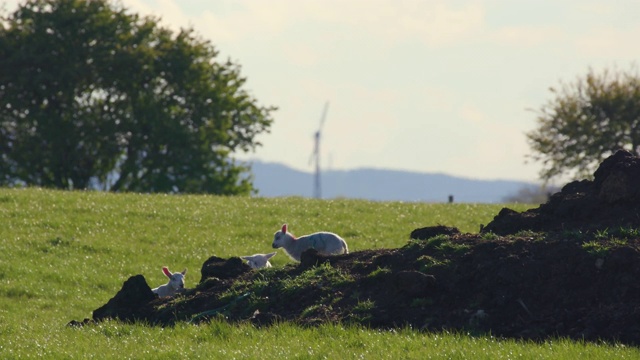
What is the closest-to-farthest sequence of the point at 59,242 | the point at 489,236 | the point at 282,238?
1. the point at 489,236
2. the point at 282,238
3. the point at 59,242

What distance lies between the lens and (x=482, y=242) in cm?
1936

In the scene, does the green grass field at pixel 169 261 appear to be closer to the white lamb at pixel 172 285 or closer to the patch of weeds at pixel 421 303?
the patch of weeds at pixel 421 303

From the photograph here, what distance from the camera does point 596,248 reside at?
720 inches

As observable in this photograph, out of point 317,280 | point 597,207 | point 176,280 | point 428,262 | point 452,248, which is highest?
point 597,207

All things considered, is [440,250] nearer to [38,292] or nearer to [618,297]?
[618,297]

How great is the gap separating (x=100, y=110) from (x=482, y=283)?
52021 millimetres

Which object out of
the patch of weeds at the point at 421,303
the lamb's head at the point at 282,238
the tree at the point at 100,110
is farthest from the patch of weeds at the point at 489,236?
the tree at the point at 100,110

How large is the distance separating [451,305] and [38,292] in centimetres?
1318

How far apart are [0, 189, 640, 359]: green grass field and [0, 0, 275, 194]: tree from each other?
76.6ft

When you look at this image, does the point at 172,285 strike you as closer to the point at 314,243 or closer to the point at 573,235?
the point at 314,243

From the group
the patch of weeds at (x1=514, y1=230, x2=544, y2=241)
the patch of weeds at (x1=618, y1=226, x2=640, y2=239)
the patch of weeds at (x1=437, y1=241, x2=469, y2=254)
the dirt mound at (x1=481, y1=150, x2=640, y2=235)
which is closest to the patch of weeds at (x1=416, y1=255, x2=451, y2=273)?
the patch of weeds at (x1=437, y1=241, x2=469, y2=254)

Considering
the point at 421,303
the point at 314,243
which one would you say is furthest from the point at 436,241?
the point at 314,243

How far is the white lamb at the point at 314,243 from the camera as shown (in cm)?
2486

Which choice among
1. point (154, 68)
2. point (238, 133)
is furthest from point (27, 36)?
point (238, 133)
